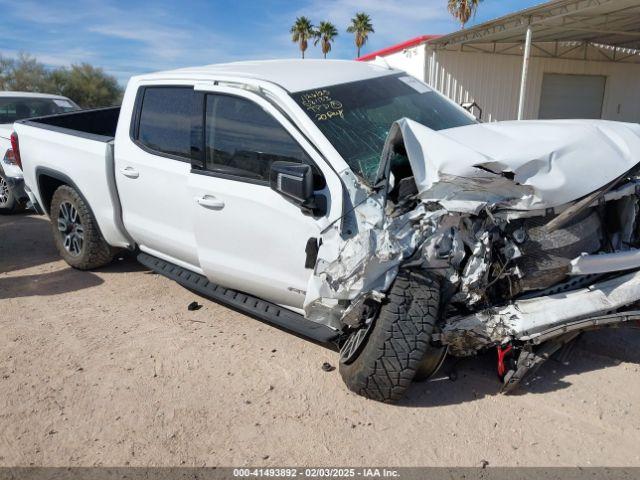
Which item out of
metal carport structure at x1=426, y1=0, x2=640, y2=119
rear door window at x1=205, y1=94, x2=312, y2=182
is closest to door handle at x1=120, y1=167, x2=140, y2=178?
rear door window at x1=205, y1=94, x2=312, y2=182

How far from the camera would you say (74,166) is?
494cm

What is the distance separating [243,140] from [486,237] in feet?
5.71

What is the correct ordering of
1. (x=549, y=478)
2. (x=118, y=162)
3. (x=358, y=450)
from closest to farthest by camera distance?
(x=549, y=478), (x=358, y=450), (x=118, y=162)

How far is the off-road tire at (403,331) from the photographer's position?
9.36ft

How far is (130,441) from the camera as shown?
287 centimetres

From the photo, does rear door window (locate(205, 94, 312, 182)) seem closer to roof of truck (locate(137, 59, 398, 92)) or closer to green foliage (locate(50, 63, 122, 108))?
roof of truck (locate(137, 59, 398, 92))

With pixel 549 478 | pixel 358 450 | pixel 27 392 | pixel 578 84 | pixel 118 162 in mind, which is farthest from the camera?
pixel 578 84

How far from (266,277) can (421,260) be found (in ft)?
3.67

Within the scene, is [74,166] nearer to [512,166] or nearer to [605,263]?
[512,166]

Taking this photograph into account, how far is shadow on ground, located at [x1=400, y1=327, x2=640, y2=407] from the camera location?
3.15 metres

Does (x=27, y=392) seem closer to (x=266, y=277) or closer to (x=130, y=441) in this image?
(x=130, y=441)

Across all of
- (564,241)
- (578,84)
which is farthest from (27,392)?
(578,84)

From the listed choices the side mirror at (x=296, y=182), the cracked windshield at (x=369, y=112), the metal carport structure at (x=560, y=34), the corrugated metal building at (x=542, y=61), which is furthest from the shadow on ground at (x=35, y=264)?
the corrugated metal building at (x=542, y=61)

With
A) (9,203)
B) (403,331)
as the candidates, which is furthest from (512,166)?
(9,203)
